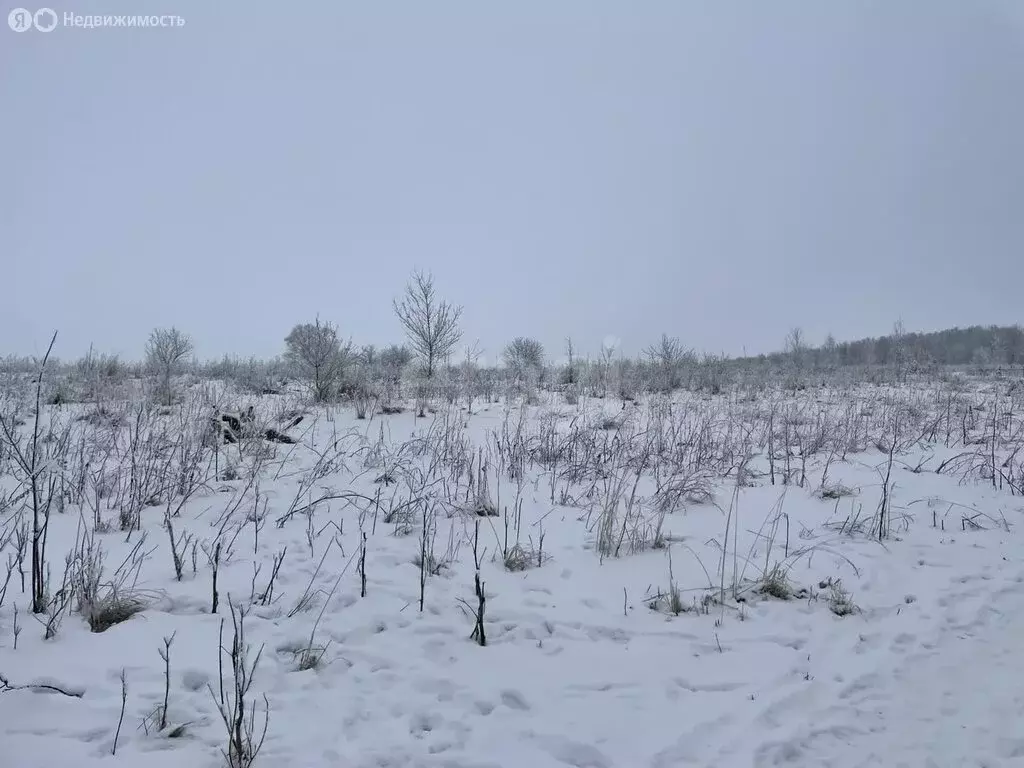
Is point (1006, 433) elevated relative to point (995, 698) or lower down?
elevated

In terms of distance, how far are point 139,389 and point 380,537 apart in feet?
24.5

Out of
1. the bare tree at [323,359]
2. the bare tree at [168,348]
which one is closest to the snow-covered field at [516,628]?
the bare tree at [323,359]

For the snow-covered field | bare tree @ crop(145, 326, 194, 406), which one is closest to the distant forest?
the snow-covered field

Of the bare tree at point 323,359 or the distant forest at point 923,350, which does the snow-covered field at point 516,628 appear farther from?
the distant forest at point 923,350

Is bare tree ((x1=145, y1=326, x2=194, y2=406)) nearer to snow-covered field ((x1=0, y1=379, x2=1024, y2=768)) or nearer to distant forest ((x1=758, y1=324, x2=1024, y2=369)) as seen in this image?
snow-covered field ((x1=0, y1=379, x2=1024, y2=768))

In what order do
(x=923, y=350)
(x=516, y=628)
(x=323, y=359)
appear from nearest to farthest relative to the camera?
(x=516, y=628)
(x=323, y=359)
(x=923, y=350)

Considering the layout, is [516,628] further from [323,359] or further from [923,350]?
[923,350]

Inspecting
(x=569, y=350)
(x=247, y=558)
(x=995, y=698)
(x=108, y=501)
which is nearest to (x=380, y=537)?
(x=247, y=558)

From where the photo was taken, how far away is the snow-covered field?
1.67 m

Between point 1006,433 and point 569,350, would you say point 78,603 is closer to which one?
point 1006,433

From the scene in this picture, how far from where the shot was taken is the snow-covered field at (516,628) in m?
1.67

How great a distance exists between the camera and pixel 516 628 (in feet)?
7.68

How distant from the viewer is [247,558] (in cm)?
283

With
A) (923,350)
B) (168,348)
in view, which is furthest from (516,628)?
(923,350)
